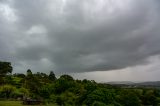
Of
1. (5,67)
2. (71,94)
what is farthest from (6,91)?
(5,67)

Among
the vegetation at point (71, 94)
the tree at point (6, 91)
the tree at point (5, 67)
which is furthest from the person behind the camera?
the tree at point (5, 67)

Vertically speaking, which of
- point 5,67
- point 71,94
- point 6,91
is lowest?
point 71,94

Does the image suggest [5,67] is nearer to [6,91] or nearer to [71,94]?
[6,91]

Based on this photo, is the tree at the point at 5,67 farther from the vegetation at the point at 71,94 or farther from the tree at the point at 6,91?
the tree at the point at 6,91

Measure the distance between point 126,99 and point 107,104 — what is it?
16627 millimetres

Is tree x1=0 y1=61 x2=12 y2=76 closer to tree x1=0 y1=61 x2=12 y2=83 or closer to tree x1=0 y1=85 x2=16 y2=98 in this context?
tree x1=0 y1=61 x2=12 y2=83

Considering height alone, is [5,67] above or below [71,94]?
above

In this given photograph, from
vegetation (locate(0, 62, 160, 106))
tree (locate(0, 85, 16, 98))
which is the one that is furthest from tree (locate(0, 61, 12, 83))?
tree (locate(0, 85, 16, 98))

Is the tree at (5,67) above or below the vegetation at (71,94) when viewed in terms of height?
above

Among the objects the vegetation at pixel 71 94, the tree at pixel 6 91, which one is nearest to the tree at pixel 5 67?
the vegetation at pixel 71 94

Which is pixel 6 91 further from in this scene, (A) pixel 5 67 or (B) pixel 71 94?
(A) pixel 5 67

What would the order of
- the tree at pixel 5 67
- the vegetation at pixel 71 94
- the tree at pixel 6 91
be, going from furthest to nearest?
the tree at pixel 5 67 → the tree at pixel 6 91 → the vegetation at pixel 71 94

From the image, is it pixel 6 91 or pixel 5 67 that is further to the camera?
pixel 5 67

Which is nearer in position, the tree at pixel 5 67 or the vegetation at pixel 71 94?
the vegetation at pixel 71 94
